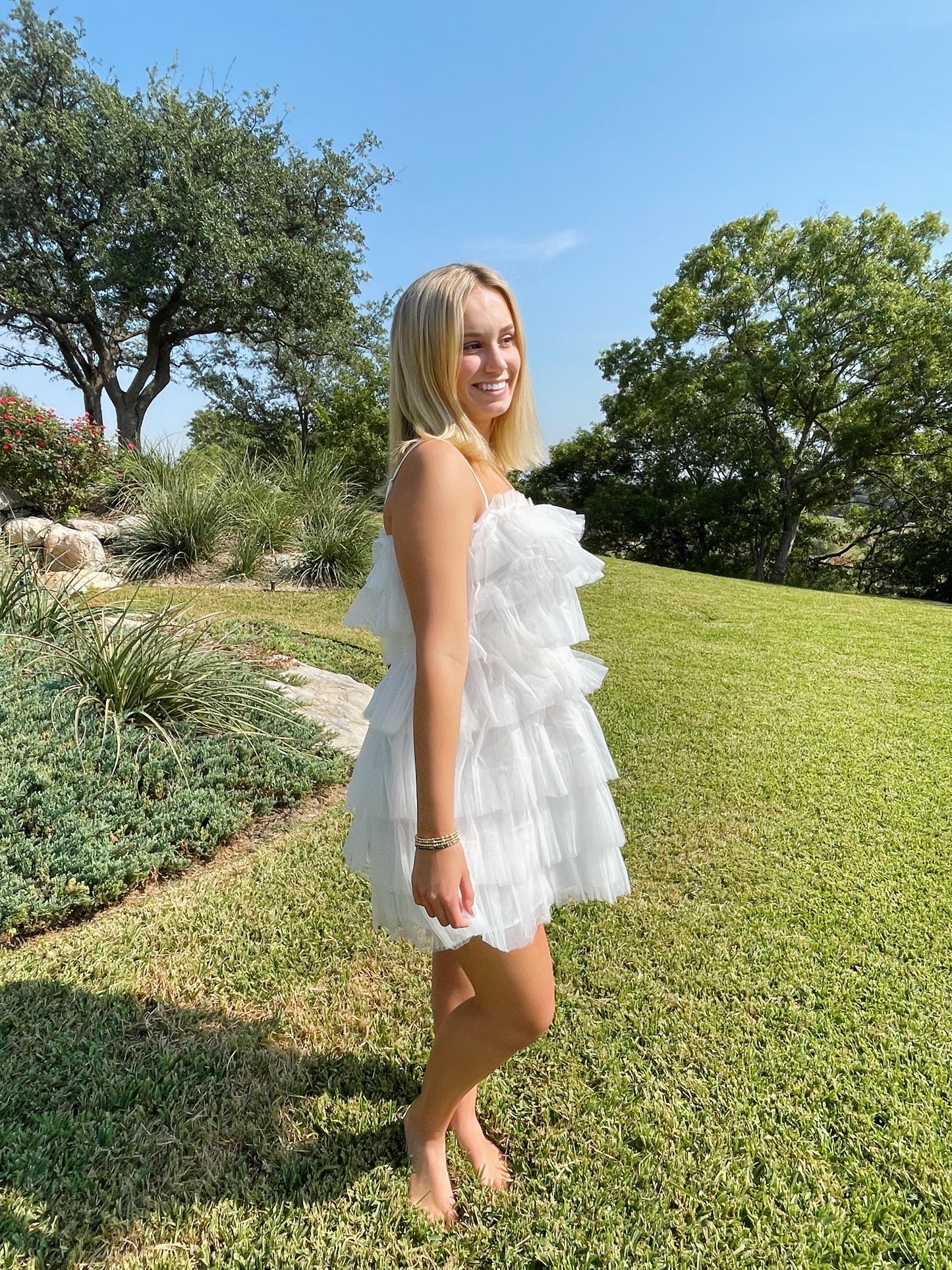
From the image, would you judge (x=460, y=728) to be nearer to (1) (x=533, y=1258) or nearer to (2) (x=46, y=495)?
(1) (x=533, y=1258)

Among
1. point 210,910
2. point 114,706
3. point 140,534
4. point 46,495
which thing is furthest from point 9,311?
point 210,910

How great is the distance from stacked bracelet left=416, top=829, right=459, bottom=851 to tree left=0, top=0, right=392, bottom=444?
524 inches

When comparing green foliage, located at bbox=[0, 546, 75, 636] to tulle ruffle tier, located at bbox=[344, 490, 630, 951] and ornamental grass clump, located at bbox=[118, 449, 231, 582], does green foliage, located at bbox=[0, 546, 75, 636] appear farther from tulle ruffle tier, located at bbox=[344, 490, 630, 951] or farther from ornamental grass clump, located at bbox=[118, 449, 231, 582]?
ornamental grass clump, located at bbox=[118, 449, 231, 582]

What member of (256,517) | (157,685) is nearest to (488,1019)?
Answer: (157,685)

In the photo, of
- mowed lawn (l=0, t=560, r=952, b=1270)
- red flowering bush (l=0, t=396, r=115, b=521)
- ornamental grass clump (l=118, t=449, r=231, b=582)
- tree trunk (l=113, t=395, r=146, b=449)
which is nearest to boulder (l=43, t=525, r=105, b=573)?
ornamental grass clump (l=118, t=449, r=231, b=582)

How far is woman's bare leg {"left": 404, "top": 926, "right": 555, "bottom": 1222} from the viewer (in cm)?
124

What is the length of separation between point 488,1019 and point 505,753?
0.54 meters

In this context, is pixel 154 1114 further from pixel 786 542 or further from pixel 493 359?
pixel 786 542

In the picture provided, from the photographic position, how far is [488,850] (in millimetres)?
1202

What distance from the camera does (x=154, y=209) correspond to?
12.4 meters

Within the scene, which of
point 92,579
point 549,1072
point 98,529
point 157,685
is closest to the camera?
point 549,1072

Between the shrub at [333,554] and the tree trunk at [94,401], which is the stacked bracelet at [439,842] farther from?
the tree trunk at [94,401]

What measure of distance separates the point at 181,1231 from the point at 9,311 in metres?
18.6

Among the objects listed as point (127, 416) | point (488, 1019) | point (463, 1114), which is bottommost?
point (463, 1114)
